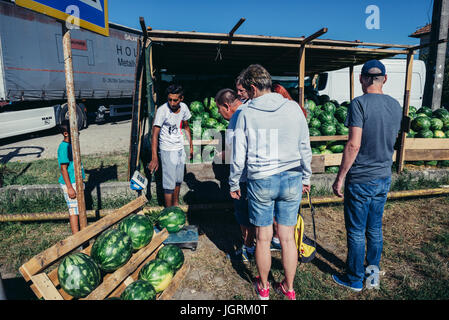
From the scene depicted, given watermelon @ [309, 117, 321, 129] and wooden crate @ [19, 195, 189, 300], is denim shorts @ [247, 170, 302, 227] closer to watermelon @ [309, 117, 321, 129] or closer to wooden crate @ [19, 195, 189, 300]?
wooden crate @ [19, 195, 189, 300]

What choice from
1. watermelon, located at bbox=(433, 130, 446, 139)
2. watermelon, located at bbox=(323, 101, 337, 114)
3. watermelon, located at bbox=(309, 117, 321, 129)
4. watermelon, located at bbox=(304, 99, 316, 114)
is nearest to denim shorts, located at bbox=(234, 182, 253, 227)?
watermelon, located at bbox=(309, 117, 321, 129)

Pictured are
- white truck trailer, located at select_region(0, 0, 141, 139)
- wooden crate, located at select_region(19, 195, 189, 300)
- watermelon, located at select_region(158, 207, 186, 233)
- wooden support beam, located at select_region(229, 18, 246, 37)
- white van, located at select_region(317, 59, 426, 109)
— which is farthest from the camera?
white van, located at select_region(317, 59, 426, 109)

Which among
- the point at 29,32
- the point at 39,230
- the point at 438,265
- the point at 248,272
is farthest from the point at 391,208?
the point at 29,32

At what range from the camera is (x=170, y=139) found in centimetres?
458

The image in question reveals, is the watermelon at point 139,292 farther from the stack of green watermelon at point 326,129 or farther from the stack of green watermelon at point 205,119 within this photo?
the stack of green watermelon at point 326,129

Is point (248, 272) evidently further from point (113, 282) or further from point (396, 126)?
point (396, 126)

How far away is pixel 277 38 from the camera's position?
5066 millimetres

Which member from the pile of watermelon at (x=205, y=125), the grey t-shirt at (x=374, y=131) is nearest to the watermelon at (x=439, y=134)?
the pile of watermelon at (x=205, y=125)

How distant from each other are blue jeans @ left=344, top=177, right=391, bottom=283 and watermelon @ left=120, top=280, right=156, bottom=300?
2.21 m

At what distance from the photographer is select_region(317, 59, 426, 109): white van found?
13094mm

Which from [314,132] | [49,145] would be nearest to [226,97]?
[314,132]

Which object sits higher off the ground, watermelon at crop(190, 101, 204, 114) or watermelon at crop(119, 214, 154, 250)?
watermelon at crop(190, 101, 204, 114)

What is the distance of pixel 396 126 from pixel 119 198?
15.7 feet

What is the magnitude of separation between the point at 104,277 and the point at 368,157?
3150mm
